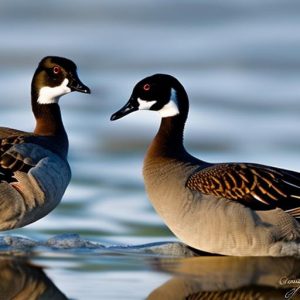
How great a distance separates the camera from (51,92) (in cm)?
1488

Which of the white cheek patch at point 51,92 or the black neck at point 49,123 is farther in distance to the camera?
the white cheek patch at point 51,92

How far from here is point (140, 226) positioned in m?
14.0

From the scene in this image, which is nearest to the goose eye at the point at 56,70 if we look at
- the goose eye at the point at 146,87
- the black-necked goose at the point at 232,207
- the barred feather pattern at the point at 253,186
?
the goose eye at the point at 146,87

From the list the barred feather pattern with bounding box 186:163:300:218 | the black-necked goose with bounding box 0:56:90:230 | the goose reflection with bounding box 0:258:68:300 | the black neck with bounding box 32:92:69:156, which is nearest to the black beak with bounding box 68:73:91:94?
Answer: the black neck with bounding box 32:92:69:156

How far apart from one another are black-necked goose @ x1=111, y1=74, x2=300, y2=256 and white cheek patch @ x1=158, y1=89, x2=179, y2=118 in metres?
0.74

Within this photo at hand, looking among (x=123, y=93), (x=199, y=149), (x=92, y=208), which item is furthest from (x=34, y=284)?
(x=123, y=93)

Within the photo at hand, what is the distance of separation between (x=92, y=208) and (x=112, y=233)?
102 cm

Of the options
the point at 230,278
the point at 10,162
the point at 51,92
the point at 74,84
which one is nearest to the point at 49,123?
the point at 51,92

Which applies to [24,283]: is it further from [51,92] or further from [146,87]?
[51,92]

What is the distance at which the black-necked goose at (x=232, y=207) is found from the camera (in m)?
12.7

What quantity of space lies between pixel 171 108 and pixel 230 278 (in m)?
2.65

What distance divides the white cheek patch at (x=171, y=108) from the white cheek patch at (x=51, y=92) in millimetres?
1410

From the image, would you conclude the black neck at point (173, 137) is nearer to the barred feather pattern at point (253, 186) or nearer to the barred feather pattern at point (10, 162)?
the barred feather pattern at point (253, 186)

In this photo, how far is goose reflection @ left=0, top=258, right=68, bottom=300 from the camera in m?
10.8
